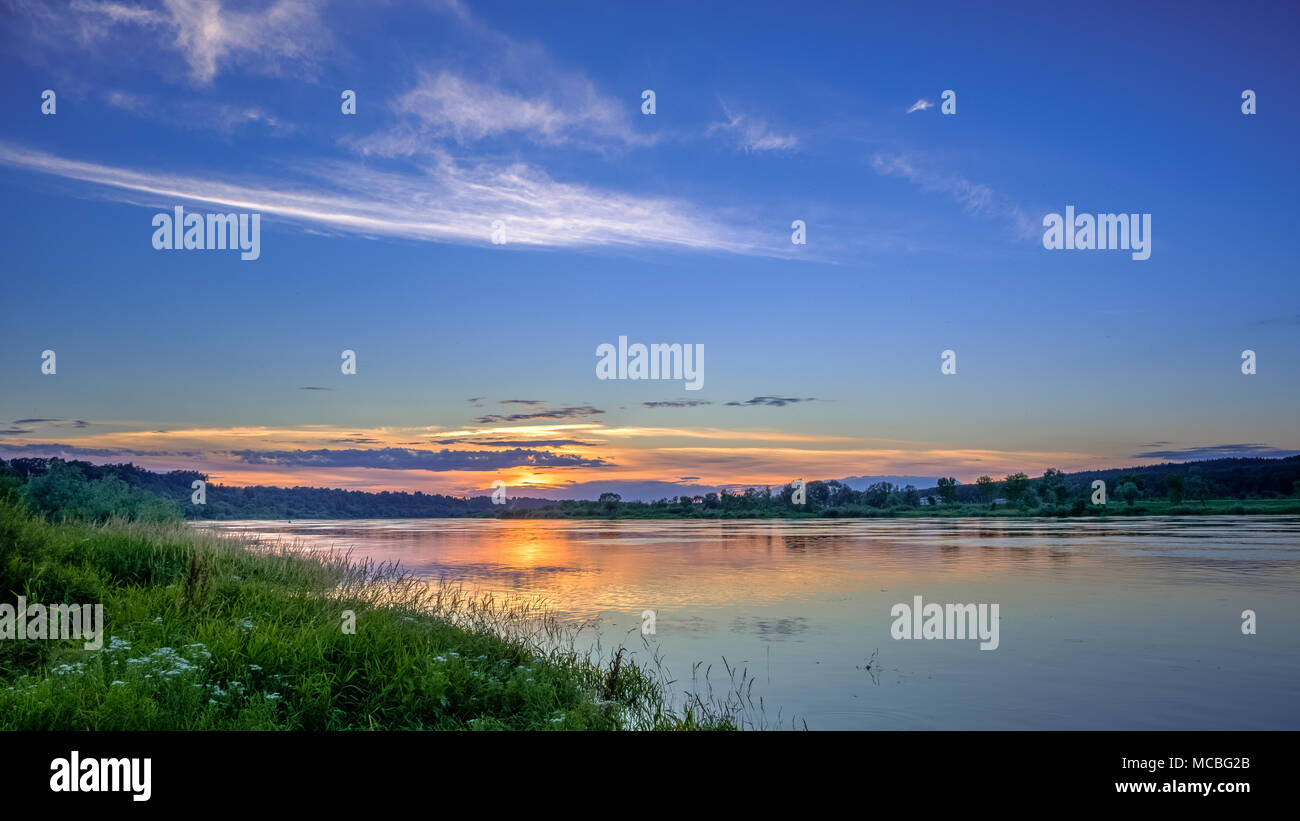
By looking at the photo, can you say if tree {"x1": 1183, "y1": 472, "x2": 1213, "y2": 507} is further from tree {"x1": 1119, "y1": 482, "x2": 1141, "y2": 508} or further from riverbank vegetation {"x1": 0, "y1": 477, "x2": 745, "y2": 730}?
riverbank vegetation {"x1": 0, "y1": 477, "x2": 745, "y2": 730}

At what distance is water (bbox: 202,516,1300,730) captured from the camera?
1459 cm

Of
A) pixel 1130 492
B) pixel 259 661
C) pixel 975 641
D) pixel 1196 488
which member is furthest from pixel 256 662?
pixel 1196 488

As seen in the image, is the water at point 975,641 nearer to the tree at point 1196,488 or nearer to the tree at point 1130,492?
the tree at point 1130,492

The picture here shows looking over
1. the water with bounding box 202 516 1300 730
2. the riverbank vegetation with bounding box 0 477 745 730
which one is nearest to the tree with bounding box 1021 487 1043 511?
the water with bounding box 202 516 1300 730

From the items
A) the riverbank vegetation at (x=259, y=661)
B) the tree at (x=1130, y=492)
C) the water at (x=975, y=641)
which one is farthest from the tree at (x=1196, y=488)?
the riverbank vegetation at (x=259, y=661)

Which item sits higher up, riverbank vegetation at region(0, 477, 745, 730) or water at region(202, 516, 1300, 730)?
riverbank vegetation at region(0, 477, 745, 730)

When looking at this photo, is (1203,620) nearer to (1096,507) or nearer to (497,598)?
(497,598)

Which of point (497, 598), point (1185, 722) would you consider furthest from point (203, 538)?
point (1185, 722)

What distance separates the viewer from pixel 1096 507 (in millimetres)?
108812

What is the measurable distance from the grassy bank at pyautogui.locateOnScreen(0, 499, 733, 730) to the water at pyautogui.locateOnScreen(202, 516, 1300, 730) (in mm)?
3653

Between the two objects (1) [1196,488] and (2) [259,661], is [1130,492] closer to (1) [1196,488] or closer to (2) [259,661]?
(1) [1196,488]

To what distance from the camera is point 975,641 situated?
67.9 feet
